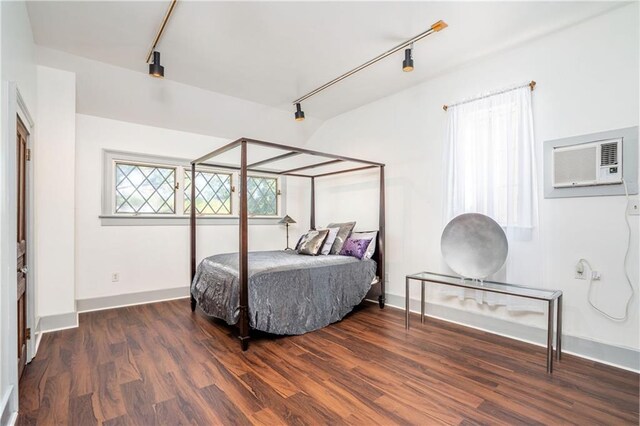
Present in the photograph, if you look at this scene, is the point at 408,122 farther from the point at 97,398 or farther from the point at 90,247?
the point at 90,247

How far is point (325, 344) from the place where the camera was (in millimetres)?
2746

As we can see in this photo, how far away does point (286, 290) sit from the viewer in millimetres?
Result: 2924

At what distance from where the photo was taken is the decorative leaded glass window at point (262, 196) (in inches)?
202

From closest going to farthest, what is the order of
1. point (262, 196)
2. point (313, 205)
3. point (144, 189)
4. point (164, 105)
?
point (164, 105) → point (144, 189) → point (313, 205) → point (262, 196)

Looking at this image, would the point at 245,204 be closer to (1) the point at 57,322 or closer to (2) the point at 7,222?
(2) the point at 7,222

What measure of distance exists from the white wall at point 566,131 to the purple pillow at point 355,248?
0.51 m

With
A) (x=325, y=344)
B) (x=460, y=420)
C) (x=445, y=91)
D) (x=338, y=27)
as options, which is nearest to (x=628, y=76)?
A: (x=445, y=91)

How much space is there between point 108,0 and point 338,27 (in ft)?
5.63

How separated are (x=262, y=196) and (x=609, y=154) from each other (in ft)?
14.2

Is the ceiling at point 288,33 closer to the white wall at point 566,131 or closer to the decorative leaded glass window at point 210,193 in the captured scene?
the white wall at point 566,131

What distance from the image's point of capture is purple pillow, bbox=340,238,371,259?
12.3 ft

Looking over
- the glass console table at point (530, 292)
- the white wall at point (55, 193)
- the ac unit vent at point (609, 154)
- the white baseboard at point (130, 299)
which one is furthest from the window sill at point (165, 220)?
the ac unit vent at point (609, 154)

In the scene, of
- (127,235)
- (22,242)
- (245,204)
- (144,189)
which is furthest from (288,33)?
(127,235)

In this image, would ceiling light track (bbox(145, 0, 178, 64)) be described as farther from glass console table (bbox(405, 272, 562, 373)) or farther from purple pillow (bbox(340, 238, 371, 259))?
glass console table (bbox(405, 272, 562, 373))
